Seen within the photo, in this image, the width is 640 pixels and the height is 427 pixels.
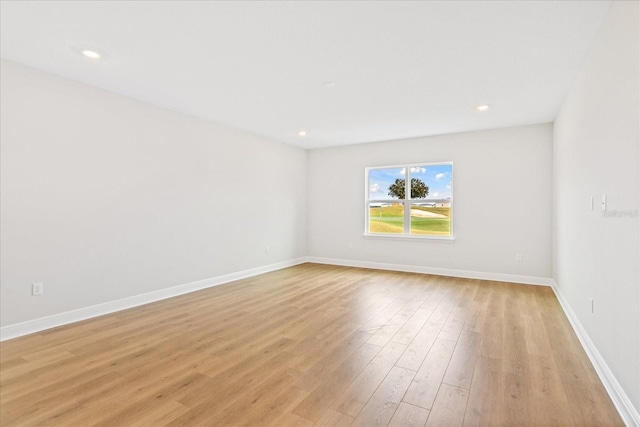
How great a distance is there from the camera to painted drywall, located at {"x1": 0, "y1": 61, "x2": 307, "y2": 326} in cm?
298

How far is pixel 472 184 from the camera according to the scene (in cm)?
544

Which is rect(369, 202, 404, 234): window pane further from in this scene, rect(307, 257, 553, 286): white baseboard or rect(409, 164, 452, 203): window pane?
rect(307, 257, 553, 286): white baseboard

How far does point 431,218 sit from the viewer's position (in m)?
5.91

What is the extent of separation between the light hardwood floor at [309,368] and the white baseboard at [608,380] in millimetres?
52

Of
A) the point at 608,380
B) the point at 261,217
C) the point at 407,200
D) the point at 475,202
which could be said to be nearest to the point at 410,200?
the point at 407,200

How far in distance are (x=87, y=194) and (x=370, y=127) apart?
13.0 feet

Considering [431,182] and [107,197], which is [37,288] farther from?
[431,182]

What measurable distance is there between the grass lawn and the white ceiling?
6.94 ft

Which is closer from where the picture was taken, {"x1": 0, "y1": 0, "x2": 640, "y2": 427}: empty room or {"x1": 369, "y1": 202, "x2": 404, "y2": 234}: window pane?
{"x1": 0, "y1": 0, "x2": 640, "y2": 427}: empty room

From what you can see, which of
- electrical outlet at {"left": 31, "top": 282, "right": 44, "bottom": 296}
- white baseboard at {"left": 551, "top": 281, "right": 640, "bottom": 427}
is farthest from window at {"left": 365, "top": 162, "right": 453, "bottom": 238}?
electrical outlet at {"left": 31, "top": 282, "right": 44, "bottom": 296}

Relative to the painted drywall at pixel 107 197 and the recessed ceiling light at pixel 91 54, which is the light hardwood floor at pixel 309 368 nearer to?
the painted drywall at pixel 107 197

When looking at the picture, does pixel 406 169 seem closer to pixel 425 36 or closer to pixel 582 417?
pixel 425 36

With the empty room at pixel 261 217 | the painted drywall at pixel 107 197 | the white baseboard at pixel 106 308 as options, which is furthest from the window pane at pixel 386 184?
the white baseboard at pixel 106 308

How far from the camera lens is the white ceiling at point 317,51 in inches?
85.9
